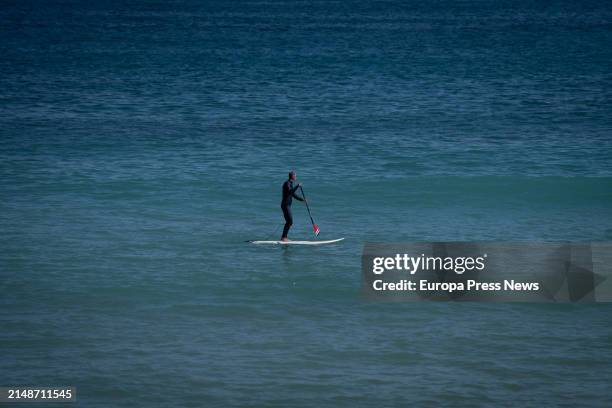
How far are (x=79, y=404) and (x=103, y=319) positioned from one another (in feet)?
14.3

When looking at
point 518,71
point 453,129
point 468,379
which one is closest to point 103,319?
point 468,379

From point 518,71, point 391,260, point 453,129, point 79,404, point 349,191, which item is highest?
point 518,71

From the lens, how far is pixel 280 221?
32.6 m

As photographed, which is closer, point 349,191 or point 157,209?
point 157,209

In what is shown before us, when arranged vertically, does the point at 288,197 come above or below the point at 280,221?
above

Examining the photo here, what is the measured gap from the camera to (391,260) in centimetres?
2784

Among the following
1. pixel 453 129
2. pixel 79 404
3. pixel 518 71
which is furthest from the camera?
pixel 518 71

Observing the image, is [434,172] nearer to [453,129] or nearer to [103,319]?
[453,129]

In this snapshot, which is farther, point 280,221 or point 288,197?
point 280,221

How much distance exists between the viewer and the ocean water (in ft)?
66.1

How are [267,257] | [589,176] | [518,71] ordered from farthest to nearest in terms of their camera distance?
[518,71] → [589,176] → [267,257]

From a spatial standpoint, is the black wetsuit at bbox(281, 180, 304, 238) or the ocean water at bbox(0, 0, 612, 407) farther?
the black wetsuit at bbox(281, 180, 304, 238)

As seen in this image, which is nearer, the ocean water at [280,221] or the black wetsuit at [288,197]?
the ocean water at [280,221]

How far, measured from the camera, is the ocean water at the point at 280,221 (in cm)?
2016
